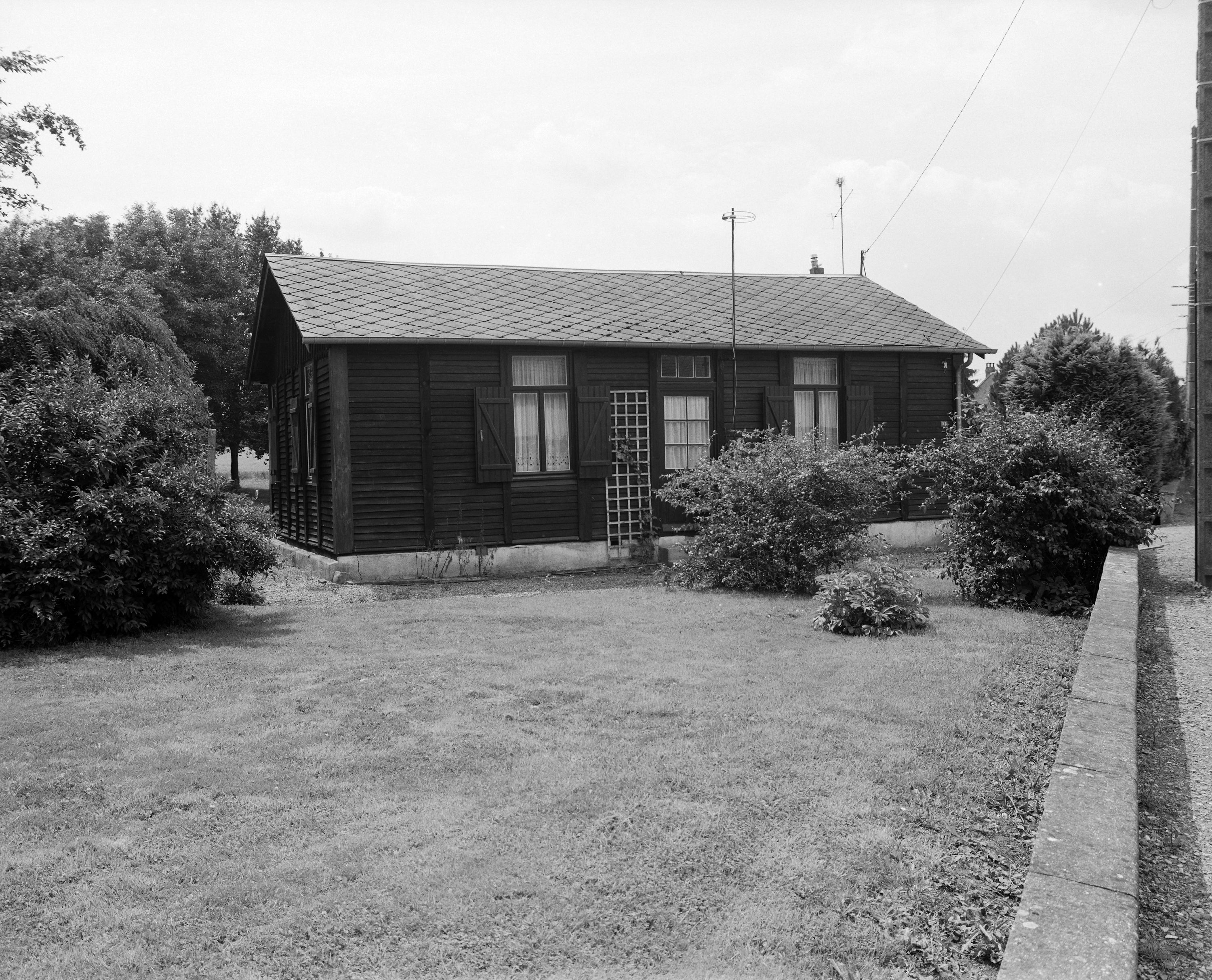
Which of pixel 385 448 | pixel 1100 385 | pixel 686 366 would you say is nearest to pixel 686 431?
pixel 686 366

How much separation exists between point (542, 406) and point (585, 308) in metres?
2.25

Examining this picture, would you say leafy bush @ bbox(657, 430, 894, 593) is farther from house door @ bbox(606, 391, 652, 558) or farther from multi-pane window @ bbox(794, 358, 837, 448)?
multi-pane window @ bbox(794, 358, 837, 448)

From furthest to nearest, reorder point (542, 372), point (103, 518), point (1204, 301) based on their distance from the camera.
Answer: point (542, 372), point (1204, 301), point (103, 518)

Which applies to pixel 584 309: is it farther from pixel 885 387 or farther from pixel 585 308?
pixel 885 387

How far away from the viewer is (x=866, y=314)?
1898cm

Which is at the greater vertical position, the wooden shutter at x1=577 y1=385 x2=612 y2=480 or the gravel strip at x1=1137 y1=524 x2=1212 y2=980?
the wooden shutter at x1=577 y1=385 x2=612 y2=480

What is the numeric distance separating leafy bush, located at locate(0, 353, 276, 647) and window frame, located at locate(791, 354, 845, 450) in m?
10.3

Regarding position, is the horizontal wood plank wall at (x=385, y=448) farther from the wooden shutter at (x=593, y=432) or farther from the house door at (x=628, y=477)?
the house door at (x=628, y=477)

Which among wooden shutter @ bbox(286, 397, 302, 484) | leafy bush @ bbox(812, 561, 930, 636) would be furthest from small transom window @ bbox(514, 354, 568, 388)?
leafy bush @ bbox(812, 561, 930, 636)

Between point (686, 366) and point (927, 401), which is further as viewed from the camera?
point (927, 401)

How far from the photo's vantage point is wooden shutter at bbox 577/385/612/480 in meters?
15.4

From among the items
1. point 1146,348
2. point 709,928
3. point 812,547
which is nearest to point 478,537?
point 812,547

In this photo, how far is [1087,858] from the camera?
3.72 metres

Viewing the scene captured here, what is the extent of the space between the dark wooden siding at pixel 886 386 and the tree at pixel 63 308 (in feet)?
41.2
